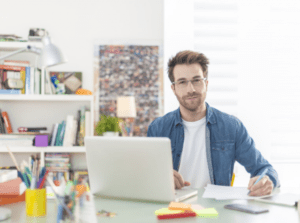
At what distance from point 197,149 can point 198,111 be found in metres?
0.23

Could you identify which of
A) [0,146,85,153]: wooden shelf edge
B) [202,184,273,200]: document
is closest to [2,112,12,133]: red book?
[0,146,85,153]: wooden shelf edge

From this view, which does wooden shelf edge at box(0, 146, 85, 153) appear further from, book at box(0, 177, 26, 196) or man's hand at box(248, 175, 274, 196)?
man's hand at box(248, 175, 274, 196)

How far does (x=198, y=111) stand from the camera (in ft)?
6.68

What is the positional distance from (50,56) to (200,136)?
0.98 metres

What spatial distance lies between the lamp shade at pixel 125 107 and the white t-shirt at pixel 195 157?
43.6 inches

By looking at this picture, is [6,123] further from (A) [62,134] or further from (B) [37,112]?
(A) [62,134]

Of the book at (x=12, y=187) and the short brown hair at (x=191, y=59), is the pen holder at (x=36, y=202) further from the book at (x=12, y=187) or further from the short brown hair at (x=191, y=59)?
the short brown hair at (x=191, y=59)

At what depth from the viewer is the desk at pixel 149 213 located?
3.40 feet

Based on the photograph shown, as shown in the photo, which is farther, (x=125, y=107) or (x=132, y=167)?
(x=125, y=107)

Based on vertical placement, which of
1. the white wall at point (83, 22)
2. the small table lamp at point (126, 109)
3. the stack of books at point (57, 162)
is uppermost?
the white wall at point (83, 22)

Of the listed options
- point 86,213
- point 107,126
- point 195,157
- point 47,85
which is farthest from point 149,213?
point 47,85

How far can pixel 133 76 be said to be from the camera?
3.30m

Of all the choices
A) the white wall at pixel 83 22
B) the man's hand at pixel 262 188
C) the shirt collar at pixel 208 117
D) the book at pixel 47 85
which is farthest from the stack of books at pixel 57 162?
the man's hand at pixel 262 188

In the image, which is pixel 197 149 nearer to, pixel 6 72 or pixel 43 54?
pixel 43 54
